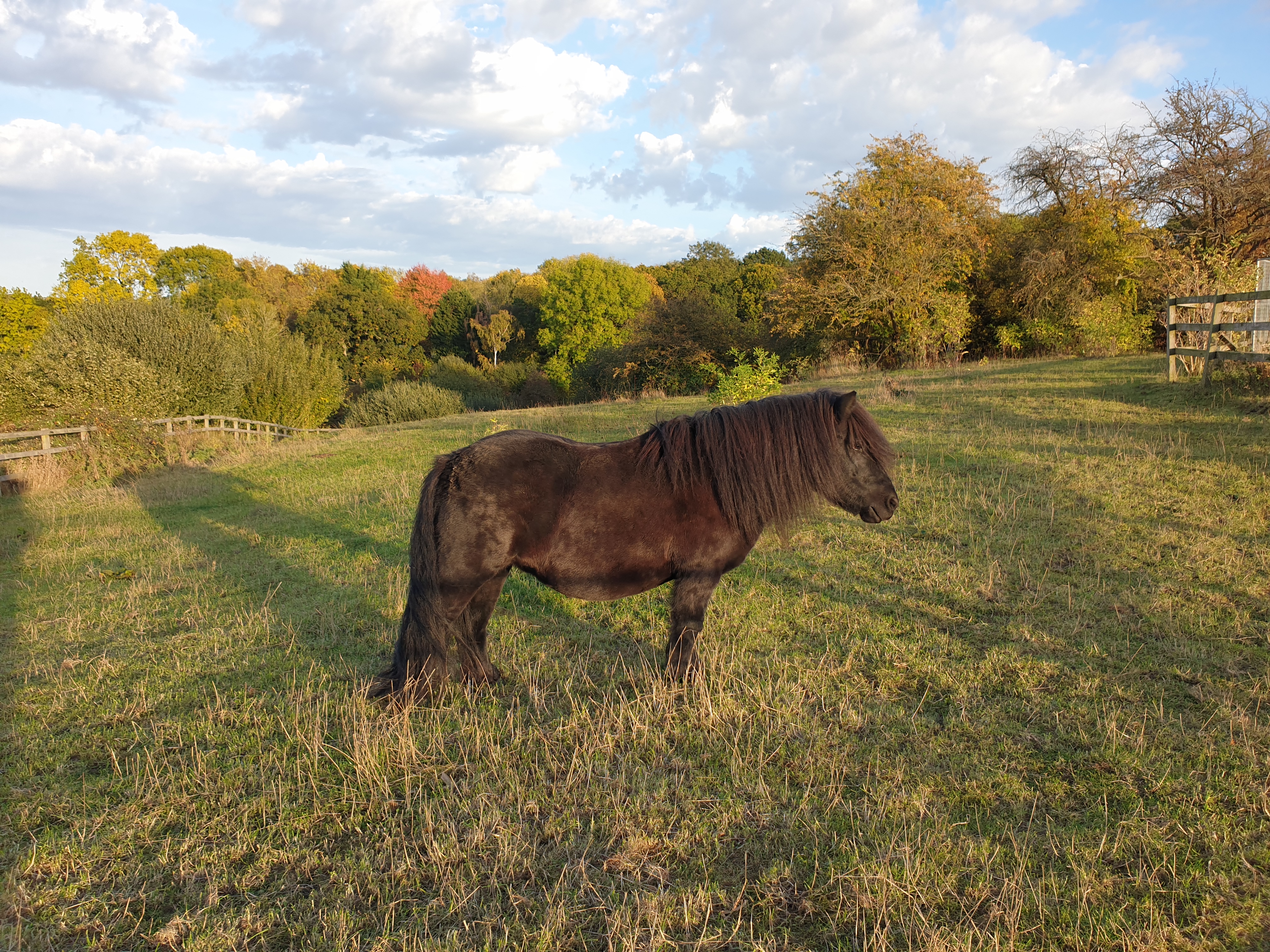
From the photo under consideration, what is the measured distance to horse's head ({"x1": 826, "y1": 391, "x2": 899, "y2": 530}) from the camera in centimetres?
491

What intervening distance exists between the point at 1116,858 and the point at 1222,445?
904cm

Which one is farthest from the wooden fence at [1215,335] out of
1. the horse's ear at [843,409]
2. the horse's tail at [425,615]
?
the horse's tail at [425,615]

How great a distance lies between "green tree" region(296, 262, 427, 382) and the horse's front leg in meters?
51.4

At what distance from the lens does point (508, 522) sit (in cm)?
436

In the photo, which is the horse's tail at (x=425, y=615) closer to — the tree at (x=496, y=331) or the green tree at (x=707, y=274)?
the green tree at (x=707, y=274)

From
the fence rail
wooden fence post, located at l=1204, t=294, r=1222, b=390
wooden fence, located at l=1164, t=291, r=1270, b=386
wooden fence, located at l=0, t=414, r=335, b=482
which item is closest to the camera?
wooden fence, located at l=1164, t=291, r=1270, b=386

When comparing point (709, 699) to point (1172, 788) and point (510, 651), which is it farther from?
point (1172, 788)

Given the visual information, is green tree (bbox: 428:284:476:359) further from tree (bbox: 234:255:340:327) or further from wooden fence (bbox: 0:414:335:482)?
wooden fence (bbox: 0:414:335:482)

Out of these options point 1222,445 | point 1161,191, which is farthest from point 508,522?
point 1161,191

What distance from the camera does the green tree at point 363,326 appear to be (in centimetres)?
5244

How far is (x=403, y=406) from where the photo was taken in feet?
124

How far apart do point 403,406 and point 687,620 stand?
36031mm

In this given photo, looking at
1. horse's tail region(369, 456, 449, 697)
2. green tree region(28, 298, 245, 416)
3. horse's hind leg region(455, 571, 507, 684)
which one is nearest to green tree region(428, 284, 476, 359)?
green tree region(28, 298, 245, 416)

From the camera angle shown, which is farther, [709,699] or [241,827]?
[709,699]
